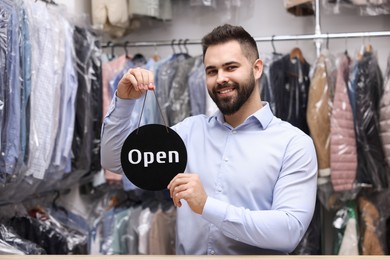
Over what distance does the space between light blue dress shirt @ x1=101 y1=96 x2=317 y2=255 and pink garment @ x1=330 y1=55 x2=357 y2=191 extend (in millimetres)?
1325

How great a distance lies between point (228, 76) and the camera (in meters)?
1.91

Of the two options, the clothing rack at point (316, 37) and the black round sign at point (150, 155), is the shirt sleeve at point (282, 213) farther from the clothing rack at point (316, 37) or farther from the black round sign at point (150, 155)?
the clothing rack at point (316, 37)

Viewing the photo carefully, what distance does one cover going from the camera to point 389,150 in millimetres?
3207

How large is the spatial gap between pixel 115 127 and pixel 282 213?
547 mm

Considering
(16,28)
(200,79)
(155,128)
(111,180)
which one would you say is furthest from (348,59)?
(155,128)

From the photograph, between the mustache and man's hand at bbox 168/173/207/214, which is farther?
the mustache

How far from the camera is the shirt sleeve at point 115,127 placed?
1.91m

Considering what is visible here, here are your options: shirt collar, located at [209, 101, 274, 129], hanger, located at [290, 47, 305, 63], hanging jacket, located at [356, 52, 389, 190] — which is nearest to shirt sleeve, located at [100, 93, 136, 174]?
shirt collar, located at [209, 101, 274, 129]

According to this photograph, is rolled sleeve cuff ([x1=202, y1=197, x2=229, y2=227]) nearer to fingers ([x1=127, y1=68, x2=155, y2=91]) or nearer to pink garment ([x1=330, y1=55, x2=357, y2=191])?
fingers ([x1=127, y1=68, x2=155, y2=91])

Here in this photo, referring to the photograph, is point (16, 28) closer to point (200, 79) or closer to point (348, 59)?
point (200, 79)

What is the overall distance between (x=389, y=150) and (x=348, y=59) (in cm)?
55

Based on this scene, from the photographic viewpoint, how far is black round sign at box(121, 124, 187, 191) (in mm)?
1724

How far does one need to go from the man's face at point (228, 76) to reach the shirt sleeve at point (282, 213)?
0.70 feet

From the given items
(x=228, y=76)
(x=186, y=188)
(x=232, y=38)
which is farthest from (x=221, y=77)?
(x=186, y=188)
